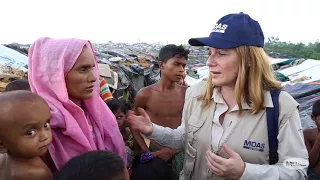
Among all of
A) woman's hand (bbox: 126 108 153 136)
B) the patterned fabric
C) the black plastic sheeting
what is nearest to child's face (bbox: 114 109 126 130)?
the patterned fabric

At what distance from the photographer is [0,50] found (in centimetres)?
529

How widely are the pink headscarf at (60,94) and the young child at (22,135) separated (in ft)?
0.71

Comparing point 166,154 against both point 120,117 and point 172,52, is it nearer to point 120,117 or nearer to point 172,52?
point 120,117

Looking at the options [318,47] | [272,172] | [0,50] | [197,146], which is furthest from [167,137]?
[318,47]

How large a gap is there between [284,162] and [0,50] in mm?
5228

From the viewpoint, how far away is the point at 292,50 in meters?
23.0

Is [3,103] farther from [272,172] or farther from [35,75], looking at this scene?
[272,172]

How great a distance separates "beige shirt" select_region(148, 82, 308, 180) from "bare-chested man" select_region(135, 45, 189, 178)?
1554 mm

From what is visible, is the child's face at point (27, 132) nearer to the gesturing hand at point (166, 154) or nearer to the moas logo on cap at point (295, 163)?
the moas logo on cap at point (295, 163)

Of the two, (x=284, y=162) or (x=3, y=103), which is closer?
(x=3, y=103)

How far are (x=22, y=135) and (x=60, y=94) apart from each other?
379 millimetres

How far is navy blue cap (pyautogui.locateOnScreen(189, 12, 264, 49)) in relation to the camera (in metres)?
1.67

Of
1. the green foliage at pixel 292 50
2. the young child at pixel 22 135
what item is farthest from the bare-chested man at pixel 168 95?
the green foliage at pixel 292 50

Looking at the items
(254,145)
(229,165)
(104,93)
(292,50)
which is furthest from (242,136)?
(292,50)
